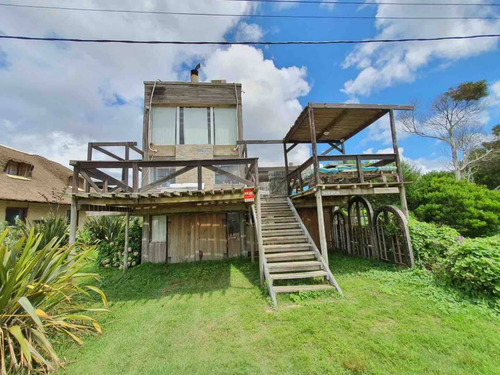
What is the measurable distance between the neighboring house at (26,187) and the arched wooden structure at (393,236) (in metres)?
14.4

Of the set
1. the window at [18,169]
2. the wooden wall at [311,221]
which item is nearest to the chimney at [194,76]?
the wooden wall at [311,221]

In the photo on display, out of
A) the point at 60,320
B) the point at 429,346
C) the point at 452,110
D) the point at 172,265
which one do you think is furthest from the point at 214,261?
the point at 452,110

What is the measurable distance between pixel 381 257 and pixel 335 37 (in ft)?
22.0

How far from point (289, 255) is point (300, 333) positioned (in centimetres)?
248

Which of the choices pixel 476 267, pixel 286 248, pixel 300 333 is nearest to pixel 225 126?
pixel 286 248

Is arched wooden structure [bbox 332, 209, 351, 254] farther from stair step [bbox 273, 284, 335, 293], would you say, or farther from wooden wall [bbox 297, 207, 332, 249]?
stair step [bbox 273, 284, 335, 293]

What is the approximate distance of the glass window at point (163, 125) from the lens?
30.9ft

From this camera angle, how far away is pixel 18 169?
1364 centimetres

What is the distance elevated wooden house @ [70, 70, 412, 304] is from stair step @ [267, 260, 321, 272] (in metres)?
0.03

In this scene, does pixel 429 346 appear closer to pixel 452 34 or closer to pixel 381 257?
pixel 381 257

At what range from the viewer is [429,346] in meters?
3.04

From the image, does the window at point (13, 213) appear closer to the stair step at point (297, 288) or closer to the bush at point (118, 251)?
the bush at point (118, 251)

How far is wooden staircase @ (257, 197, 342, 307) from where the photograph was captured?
5.16m

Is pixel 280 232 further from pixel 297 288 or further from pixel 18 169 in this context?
pixel 18 169
